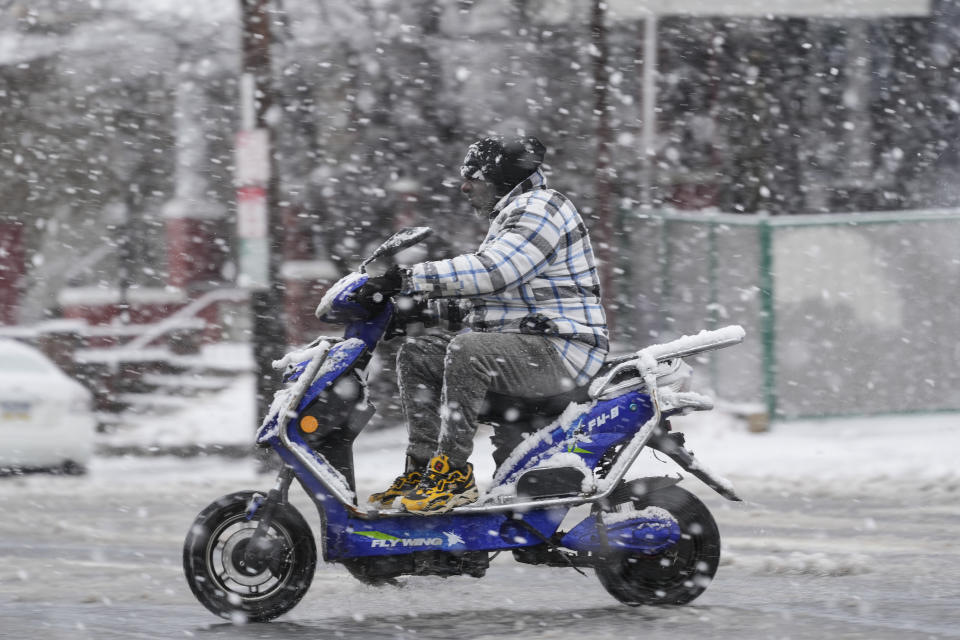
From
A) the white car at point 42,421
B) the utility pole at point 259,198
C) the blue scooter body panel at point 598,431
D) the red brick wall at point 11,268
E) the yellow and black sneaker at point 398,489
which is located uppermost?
the blue scooter body panel at point 598,431

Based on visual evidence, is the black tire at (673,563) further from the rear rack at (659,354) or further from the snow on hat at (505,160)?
the snow on hat at (505,160)

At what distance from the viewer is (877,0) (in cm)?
1814

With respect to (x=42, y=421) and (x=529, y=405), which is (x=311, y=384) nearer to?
(x=529, y=405)

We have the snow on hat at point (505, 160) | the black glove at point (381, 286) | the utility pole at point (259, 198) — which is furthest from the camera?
the utility pole at point (259, 198)

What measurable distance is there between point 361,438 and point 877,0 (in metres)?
7.95

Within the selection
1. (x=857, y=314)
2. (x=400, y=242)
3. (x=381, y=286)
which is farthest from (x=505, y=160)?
(x=857, y=314)

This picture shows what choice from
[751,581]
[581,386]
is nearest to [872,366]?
[751,581]

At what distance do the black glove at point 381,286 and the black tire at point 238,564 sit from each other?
842 mm

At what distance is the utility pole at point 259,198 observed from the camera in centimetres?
1295

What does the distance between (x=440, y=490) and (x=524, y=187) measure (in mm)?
1228

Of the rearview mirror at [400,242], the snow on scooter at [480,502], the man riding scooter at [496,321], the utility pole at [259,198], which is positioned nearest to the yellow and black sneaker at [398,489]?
the man riding scooter at [496,321]

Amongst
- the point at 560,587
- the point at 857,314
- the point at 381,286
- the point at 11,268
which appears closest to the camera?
the point at 381,286

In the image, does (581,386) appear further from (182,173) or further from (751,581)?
(182,173)

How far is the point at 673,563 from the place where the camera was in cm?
619
